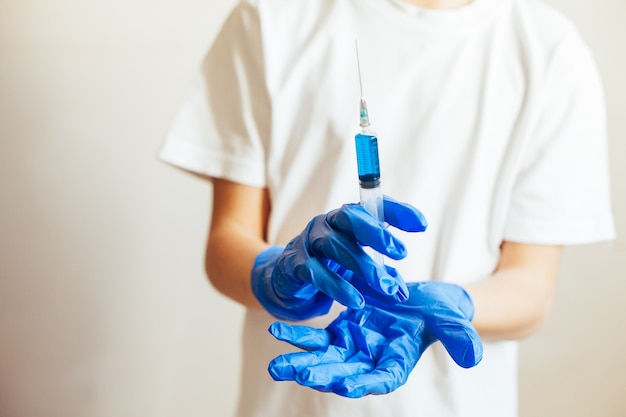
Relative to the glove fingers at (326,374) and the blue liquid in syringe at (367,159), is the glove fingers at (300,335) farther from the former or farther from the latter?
the blue liquid in syringe at (367,159)

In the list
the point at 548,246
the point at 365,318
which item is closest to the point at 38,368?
the point at 365,318

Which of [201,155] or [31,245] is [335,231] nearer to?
[201,155]

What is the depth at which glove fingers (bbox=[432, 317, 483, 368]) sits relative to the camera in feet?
2.03

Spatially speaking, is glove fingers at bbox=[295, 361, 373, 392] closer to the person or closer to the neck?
the person

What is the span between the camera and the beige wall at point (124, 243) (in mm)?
1206

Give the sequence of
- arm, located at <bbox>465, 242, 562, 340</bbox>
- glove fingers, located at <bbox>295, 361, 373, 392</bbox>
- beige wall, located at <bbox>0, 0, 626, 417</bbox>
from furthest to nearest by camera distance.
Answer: beige wall, located at <bbox>0, 0, 626, 417</bbox>, arm, located at <bbox>465, 242, 562, 340</bbox>, glove fingers, located at <bbox>295, 361, 373, 392</bbox>

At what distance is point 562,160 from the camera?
834 mm

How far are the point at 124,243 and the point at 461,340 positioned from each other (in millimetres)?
826

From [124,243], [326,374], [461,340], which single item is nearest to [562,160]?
[461,340]

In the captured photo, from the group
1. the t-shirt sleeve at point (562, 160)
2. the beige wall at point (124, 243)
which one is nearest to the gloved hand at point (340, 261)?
the t-shirt sleeve at point (562, 160)

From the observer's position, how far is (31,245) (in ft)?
4.16

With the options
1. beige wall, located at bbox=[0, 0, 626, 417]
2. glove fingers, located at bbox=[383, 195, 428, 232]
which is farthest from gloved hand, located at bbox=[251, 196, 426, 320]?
beige wall, located at bbox=[0, 0, 626, 417]

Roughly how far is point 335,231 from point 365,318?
5.4 inches

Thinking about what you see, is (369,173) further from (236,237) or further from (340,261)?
(236,237)
